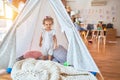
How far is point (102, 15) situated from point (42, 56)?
6.41 meters

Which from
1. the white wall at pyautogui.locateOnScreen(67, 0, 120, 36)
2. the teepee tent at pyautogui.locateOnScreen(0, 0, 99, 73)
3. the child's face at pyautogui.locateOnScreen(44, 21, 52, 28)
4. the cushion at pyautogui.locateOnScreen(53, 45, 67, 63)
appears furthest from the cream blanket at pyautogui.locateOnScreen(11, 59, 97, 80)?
the white wall at pyautogui.locateOnScreen(67, 0, 120, 36)

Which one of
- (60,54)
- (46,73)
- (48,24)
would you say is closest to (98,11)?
(48,24)

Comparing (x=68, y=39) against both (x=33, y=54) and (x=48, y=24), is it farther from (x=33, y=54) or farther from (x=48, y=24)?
(x=33, y=54)

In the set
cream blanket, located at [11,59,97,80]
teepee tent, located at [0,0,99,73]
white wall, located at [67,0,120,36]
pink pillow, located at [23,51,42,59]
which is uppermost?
white wall, located at [67,0,120,36]

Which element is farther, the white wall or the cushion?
the white wall

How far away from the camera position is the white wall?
8.80 m

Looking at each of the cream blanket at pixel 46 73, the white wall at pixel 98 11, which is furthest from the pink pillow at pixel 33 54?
the white wall at pixel 98 11

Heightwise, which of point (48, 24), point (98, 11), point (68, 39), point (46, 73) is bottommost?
point (46, 73)

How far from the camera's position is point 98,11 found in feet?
29.3

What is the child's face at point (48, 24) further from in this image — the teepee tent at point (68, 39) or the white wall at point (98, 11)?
the white wall at point (98, 11)

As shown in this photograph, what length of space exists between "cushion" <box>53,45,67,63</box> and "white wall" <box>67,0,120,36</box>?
240 inches

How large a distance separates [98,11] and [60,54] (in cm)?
641

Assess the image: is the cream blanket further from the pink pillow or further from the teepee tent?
the pink pillow

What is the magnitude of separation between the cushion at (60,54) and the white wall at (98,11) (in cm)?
609
